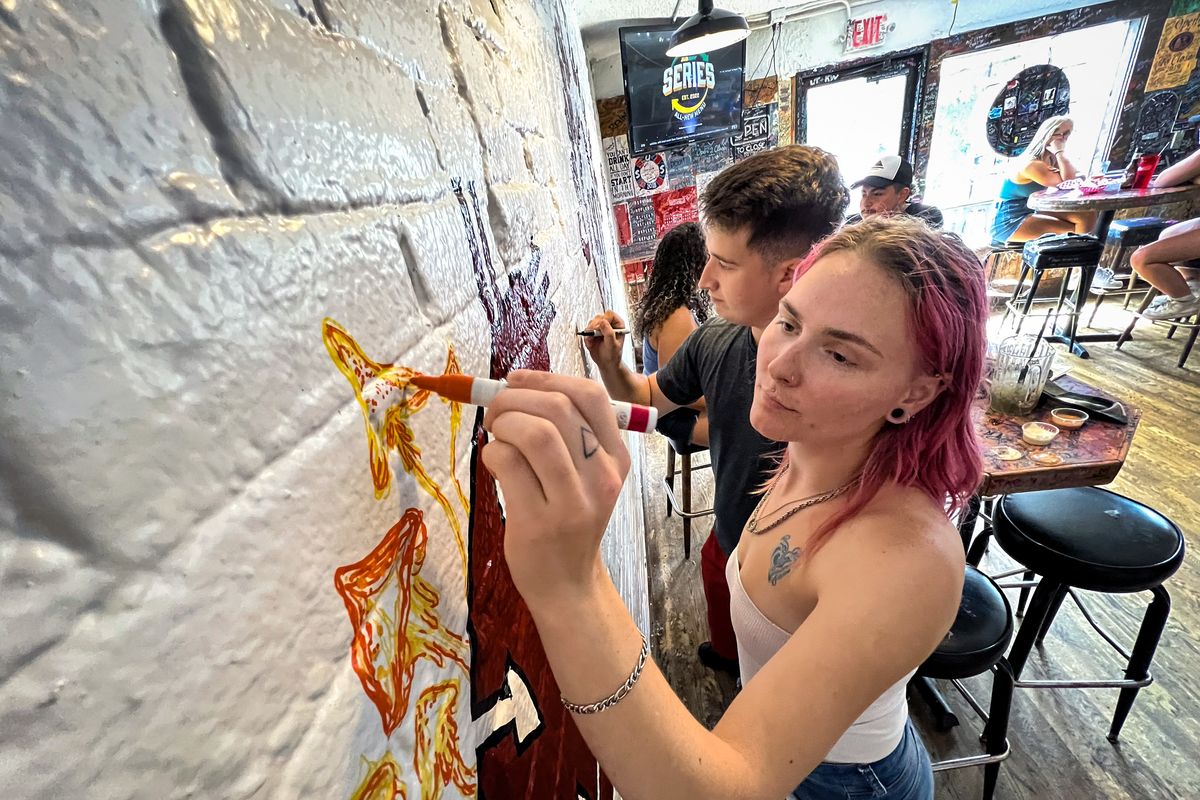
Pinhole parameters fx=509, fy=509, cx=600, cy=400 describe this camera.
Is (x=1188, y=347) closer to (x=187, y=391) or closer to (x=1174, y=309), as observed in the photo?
(x=1174, y=309)

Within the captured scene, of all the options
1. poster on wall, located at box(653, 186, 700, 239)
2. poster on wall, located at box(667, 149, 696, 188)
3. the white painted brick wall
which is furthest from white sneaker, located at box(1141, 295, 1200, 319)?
the white painted brick wall

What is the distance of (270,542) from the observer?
0.27m

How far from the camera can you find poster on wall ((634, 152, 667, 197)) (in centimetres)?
525

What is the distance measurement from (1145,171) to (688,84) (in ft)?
11.6

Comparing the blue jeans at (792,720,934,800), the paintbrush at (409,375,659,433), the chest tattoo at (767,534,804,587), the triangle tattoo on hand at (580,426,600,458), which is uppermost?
the paintbrush at (409,375,659,433)

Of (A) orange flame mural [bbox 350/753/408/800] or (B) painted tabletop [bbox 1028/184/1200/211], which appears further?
(B) painted tabletop [bbox 1028/184/1200/211]

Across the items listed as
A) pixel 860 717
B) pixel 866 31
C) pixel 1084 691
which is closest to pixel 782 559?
pixel 860 717

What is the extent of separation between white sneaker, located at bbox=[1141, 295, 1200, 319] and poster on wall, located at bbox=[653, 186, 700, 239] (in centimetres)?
384

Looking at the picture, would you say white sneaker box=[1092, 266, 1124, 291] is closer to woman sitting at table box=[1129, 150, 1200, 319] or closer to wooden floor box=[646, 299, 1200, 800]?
woman sitting at table box=[1129, 150, 1200, 319]

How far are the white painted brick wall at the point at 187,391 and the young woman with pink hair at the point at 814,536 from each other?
13 cm

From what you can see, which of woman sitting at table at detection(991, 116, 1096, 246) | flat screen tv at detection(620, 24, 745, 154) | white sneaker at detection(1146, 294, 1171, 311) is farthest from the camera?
flat screen tv at detection(620, 24, 745, 154)

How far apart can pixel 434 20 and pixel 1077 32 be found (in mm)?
6765

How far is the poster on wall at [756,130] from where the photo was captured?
5184 mm

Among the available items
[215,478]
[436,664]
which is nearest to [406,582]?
[436,664]
